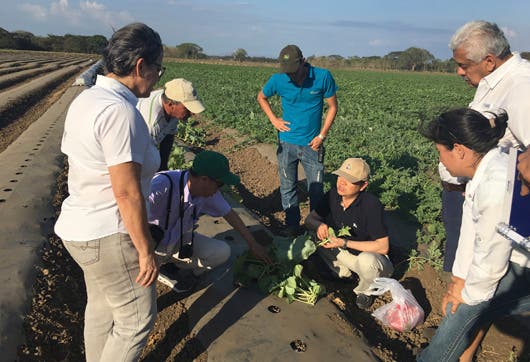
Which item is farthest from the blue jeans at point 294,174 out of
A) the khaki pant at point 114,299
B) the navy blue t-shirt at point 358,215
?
the khaki pant at point 114,299

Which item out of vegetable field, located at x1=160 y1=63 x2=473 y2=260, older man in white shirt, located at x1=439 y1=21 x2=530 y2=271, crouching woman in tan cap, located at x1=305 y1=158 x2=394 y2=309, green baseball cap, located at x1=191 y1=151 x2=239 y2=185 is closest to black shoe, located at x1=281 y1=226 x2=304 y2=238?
crouching woman in tan cap, located at x1=305 y1=158 x2=394 y2=309

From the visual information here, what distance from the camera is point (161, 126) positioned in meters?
3.76

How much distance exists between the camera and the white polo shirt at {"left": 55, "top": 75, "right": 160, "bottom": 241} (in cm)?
171

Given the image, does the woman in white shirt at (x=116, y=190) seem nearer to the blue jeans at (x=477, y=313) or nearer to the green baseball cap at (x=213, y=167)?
the green baseball cap at (x=213, y=167)

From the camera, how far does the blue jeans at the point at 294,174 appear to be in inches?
174

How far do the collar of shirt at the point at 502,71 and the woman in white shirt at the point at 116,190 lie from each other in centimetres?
206

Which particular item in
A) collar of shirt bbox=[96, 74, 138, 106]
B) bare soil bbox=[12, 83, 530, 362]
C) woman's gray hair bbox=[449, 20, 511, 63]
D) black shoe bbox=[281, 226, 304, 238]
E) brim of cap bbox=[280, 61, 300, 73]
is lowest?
bare soil bbox=[12, 83, 530, 362]

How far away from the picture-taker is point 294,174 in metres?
4.66

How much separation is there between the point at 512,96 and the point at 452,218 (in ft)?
3.86

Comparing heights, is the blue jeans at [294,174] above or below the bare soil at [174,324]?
above

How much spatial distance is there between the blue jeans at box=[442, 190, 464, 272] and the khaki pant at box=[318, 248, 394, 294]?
0.50m

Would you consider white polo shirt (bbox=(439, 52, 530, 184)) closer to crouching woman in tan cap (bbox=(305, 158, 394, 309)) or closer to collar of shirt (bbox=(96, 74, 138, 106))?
crouching woman in tan cap (bbox=(305, 158, 394, 309))

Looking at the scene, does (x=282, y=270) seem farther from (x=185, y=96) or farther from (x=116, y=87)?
(x=116, y=87)

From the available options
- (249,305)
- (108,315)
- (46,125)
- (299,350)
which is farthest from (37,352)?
(46,125)
